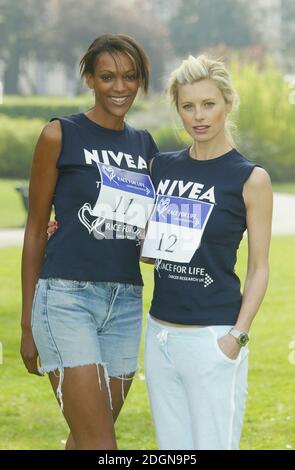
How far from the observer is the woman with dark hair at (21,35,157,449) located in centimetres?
372

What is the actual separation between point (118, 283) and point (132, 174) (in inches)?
16.3

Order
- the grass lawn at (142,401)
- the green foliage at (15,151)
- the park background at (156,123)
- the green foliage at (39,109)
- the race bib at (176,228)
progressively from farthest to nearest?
the green foliage at (39,109) < the green foliage at (15,151) < the park background at (156,123) < the grass lawn at (142,401) < the race bib at (176,228)

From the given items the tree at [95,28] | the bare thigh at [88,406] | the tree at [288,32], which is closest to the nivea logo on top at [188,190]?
the bare thigh at [88,406]

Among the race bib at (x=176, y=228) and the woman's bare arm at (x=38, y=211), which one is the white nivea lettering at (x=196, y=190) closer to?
the race bib at (x=176, y=228)

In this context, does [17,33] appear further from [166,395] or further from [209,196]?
[166,395]

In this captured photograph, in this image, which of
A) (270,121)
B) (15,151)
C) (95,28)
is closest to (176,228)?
(270,121)

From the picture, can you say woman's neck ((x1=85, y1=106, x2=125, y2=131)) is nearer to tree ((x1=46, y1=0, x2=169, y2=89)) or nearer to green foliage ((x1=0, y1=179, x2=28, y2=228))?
green foliage ((x1=0, y1=179, x2=28, y2=228))

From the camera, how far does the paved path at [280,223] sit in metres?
16.5

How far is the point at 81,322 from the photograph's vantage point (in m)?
3.73

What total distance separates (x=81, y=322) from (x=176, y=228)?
1.58 feet

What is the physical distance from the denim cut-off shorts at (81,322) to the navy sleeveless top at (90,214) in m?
0.04

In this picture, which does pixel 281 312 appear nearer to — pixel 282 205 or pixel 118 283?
pixel 118 283
